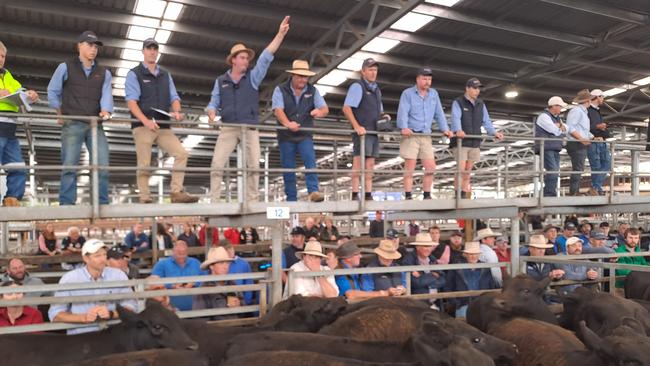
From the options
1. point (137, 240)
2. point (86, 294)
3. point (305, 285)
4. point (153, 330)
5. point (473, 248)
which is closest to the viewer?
point (153, 330)

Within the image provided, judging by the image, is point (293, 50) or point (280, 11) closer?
point (280, 11)

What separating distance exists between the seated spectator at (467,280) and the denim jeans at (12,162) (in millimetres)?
5703

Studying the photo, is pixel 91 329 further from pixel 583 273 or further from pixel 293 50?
pixel 293 50

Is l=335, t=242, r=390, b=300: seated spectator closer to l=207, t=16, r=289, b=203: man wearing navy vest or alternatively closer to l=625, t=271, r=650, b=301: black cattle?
l=207, t=16, r=289, b=203: man wearing navy vest

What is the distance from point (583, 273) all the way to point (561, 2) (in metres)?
5.59

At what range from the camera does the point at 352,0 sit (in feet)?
36.2

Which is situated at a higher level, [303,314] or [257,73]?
[257,73]

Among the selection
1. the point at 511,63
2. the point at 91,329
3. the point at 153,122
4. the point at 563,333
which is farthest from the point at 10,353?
the point at 511,63

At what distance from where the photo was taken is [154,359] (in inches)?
178

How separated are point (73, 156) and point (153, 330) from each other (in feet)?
7.57

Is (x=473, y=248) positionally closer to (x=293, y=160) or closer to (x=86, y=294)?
(x=293, y=160)

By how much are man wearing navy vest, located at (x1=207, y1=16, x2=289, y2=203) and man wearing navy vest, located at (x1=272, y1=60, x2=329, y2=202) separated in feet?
1.17

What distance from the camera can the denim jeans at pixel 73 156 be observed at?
6.18m

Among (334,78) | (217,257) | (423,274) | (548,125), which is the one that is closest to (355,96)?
(423,274)
